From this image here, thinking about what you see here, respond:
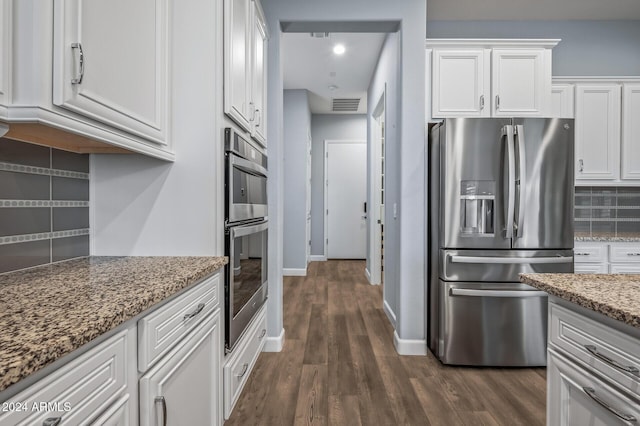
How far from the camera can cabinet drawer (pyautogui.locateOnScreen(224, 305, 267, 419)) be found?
160cm

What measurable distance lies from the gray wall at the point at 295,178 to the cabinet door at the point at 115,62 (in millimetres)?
3890

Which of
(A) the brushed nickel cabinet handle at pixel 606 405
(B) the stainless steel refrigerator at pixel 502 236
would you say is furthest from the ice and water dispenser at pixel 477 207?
(A) the brushed nickel cabinet handle at pixel 606 405

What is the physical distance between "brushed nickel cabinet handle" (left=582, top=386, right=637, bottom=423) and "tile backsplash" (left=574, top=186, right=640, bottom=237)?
3113 millimetres

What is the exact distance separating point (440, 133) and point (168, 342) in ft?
6.98

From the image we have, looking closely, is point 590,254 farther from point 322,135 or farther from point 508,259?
point 322,135

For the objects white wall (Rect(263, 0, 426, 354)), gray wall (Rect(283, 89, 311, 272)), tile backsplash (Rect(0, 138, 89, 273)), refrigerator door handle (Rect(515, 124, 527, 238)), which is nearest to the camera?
tile backsplash (Rect(0, 138, 89, 273))

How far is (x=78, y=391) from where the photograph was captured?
661mm

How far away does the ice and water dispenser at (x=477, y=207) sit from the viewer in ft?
7.73

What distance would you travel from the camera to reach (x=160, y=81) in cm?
141

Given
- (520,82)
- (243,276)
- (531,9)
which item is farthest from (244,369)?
(531,9)

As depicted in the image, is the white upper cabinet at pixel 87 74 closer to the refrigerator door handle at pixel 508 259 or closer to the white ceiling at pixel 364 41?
the refrigerator door handle at pixel 508 259

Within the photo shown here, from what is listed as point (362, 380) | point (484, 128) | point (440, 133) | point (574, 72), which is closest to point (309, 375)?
point (362, 380)

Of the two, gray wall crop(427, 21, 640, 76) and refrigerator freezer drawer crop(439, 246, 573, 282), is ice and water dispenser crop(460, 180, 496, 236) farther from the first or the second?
gray wall crop(427, 21, 640, 76)

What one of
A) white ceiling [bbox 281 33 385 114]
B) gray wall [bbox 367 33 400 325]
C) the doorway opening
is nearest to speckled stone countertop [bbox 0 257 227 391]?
gray wall [bbox 367 33 400 325]
